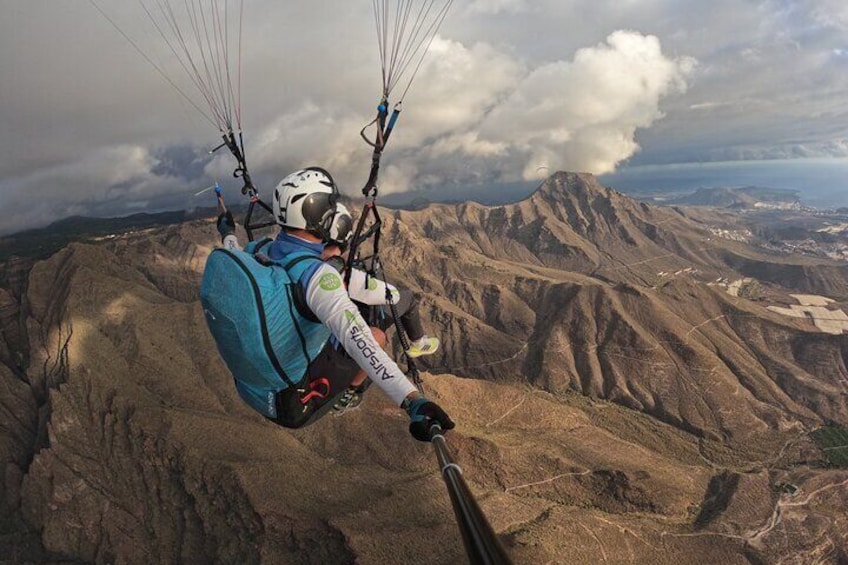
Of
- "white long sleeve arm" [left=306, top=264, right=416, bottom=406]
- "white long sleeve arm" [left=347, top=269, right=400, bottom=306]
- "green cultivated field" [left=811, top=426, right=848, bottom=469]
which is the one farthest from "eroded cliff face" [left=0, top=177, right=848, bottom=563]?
"white long sleeve arm" [left=306, top=264, right=416, bottom=406]

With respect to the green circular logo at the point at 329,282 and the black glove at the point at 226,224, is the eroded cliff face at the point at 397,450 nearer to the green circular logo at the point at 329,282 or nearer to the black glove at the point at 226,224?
the black glove at the point at 226,224

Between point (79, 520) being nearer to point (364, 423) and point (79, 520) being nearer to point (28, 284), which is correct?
point (364, 423)

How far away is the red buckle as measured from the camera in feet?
19.4

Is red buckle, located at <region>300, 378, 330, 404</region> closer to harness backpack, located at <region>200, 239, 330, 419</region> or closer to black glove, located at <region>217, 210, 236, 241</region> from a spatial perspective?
harness backpack, located at <region>200, 239, 330, 419</region>

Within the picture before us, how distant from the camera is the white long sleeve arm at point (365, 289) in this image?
21.1ft

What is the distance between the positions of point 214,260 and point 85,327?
105512 mm

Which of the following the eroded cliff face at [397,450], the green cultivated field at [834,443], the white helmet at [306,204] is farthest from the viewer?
the green cultivated field at [834,443]

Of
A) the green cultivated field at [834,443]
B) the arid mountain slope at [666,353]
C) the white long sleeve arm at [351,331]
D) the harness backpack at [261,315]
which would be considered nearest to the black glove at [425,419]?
the white long sleeve arm at [351,331]

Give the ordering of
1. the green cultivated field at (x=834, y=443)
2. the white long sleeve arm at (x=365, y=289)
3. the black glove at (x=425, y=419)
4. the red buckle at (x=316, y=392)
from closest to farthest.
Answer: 1. the black glove at (x=425, y=419)
2. the red buckle at (x=316, y=392)
3. the white long sleeve arm at (x=365, y=289)
4. the green cultivated field at (x=834, y=443)

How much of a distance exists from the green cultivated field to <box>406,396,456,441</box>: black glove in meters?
127

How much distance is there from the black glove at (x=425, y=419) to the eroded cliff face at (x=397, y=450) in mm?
39994

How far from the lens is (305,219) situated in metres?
6.06

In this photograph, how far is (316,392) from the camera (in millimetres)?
6152

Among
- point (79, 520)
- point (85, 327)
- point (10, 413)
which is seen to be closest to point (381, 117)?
point (79, 520)
